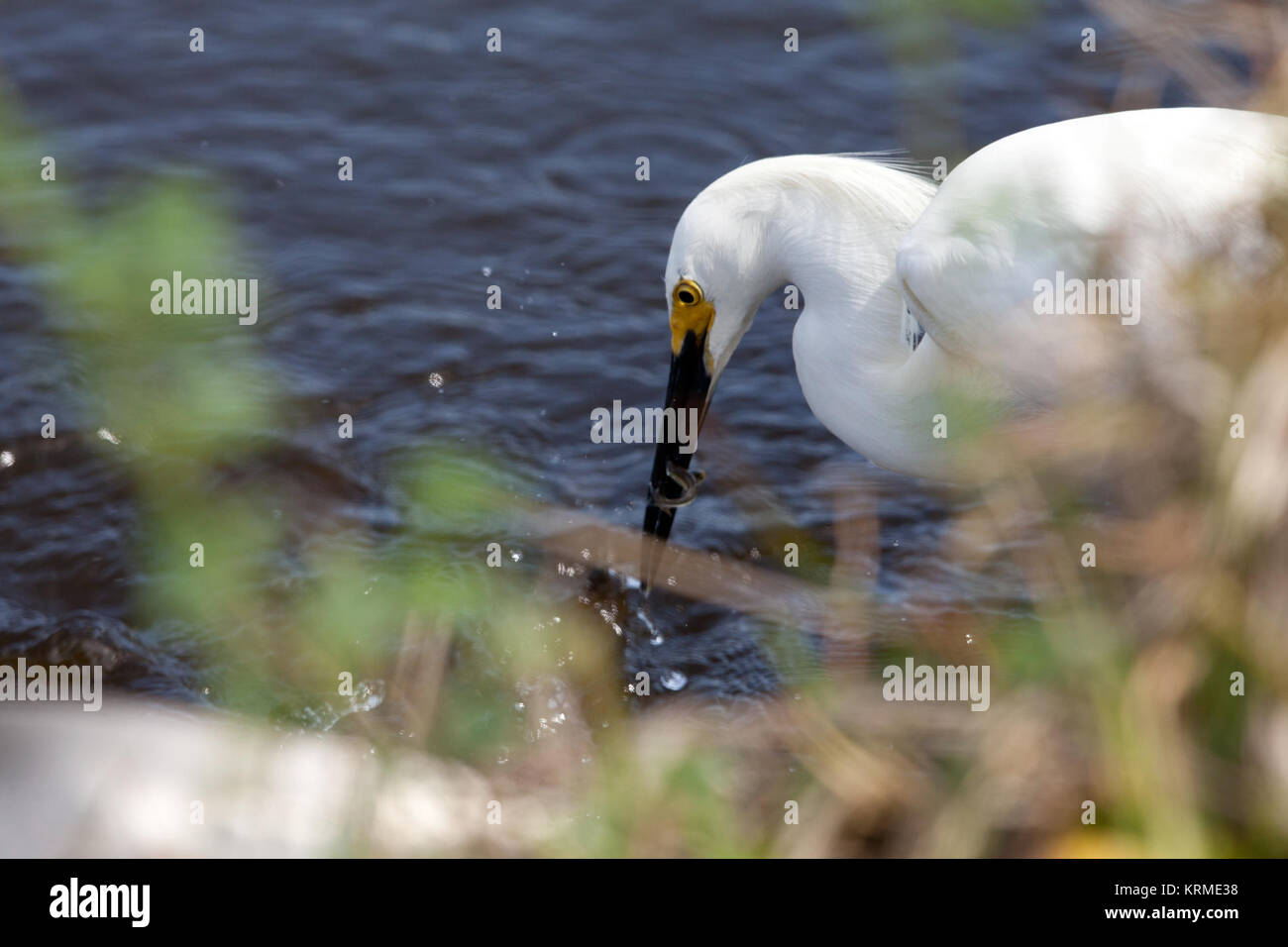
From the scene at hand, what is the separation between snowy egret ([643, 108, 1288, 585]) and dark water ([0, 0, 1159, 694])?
0.41 metres

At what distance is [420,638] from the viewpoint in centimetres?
153

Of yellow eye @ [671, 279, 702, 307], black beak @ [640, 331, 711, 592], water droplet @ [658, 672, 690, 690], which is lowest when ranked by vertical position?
water droplet @ [658, 672, 690, 690]

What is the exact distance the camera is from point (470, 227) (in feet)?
21.7

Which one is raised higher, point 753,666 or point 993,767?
point 993,767

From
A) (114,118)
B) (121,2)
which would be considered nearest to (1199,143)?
(114,118)

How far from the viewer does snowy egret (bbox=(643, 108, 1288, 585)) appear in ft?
10.7

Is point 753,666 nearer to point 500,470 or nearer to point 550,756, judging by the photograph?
point 500,470

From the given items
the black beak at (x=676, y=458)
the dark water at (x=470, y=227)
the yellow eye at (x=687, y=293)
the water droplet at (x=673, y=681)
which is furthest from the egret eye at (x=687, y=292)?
the water droplet at (x=673, y=681)

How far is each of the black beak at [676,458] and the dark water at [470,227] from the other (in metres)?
0.23

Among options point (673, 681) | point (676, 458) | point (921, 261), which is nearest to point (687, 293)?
point (676, 458)

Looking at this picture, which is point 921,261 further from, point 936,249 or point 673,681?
point 673,681

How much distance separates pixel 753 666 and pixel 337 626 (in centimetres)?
346

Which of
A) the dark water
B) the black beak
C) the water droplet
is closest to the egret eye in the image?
the black beak

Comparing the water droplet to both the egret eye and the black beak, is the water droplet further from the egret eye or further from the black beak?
the egret eye
